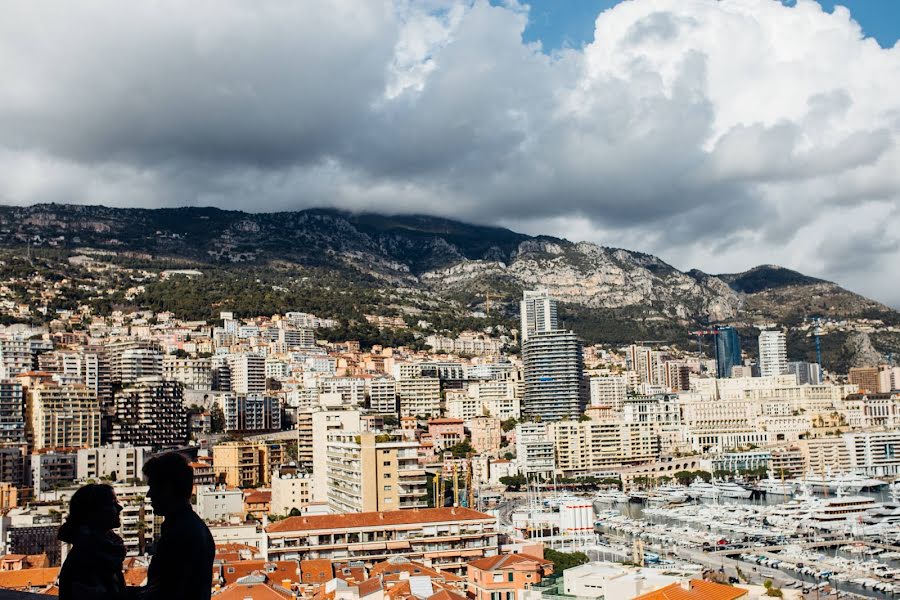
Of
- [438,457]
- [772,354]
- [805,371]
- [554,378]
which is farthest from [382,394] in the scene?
[805,371]

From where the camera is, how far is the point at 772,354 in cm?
13225

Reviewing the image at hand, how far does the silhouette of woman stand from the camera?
2.59m

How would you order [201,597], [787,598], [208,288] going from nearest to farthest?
[201,597], [787,598], [208,288]

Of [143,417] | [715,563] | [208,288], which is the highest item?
[208,288]

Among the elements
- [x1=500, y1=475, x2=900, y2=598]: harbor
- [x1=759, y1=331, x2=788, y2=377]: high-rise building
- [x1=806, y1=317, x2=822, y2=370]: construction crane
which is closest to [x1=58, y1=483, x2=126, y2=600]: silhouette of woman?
[x1=500, y1=475, x2=900, y2=598]: harbor

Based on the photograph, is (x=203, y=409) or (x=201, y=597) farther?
(x=203, y=409)

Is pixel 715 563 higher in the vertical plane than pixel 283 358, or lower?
lower

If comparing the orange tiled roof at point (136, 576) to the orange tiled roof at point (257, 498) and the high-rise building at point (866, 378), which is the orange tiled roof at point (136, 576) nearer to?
the orange tiled roof at point (257, 498)

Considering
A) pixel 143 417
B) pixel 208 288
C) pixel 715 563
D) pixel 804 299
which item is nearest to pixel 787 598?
pixel 715 563

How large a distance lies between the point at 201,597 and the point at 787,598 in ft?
68.3

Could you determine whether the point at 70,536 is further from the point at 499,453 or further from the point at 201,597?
the point at 499,453

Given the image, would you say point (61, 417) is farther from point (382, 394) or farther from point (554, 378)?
point (554, 378)

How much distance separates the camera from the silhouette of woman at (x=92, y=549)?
259 centimetres

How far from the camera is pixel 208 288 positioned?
104688 mm
